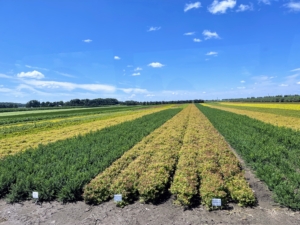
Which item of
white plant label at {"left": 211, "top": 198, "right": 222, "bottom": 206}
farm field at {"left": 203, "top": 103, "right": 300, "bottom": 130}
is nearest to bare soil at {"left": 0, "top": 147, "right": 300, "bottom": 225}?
white plant label at {"left": 211, "top": 198, "right": 222, "bottom": 206}

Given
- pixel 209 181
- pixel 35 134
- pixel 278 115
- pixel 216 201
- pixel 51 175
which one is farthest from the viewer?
pixel 278 115

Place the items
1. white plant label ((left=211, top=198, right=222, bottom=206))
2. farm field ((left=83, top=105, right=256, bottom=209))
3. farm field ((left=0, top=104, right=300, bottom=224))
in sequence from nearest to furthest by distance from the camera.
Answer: farm field ((left=0, top=104, right=300, bottom=224)) < white plant label ((left=211, top=198, right=222, bottom=206)) < farm field ((left=83, top=105, right=256, bottom=209))

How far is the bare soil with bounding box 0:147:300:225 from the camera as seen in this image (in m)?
4.73

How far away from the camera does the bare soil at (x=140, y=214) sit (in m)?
4.73

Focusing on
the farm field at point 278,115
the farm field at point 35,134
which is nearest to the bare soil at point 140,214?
the farm field at point 35,134

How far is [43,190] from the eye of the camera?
19.4 feet

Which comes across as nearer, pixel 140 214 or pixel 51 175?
pixel 140 214

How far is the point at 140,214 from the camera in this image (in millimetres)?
5090

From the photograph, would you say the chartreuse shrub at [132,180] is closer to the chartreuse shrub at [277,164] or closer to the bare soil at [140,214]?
the bare soil at [140,214]

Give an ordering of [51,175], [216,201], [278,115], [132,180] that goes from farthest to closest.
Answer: [278,115]
[51,175]
[132,180]
[216,201]

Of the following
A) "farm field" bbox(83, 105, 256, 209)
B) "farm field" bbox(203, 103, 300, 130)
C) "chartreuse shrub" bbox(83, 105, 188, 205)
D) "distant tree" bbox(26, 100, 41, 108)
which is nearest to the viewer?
"farm field" bbox(83, 105, 256, 209)

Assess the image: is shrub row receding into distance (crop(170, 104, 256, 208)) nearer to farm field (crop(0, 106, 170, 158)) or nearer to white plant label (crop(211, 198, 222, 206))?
white plant label (crop(211, 198, 222, 206))

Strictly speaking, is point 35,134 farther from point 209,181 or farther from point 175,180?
point 209,181

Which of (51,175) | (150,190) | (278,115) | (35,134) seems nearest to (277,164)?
(150,190)
